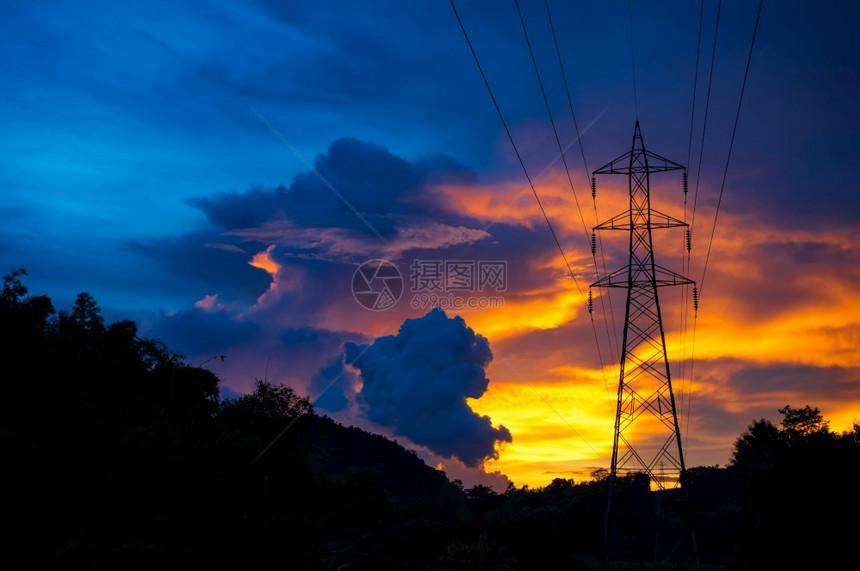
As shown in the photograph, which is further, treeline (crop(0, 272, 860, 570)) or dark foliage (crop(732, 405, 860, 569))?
dark foliage (crop(732, 405, 860, 569))

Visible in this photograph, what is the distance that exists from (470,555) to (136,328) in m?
32.1

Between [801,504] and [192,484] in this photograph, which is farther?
[801,504]

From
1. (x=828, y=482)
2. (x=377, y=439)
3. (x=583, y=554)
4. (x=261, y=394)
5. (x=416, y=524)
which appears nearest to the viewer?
(x=828, y=482)

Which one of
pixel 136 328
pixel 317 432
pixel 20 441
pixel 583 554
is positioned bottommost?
pixel 583 554

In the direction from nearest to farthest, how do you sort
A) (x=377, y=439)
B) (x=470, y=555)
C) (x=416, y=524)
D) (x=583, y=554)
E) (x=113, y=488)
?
(x=113, y=488), (x=470, y=555), (x=416, y=524), (x=583, y=554), (x=377, y=439)

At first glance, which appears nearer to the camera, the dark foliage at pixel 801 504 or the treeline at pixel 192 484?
the treeline at pixel 192 484

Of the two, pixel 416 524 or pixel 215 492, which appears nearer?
pixel 215 492

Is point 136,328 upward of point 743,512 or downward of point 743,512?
upward

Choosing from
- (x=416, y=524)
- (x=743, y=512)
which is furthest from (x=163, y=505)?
(x=416, y=524)

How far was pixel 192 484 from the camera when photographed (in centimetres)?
2122

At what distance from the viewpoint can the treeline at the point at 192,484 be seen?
61.6 ft

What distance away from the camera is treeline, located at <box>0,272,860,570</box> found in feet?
61.6

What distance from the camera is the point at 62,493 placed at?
2359 cm

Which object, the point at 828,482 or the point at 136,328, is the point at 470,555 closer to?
the point at 828,482
